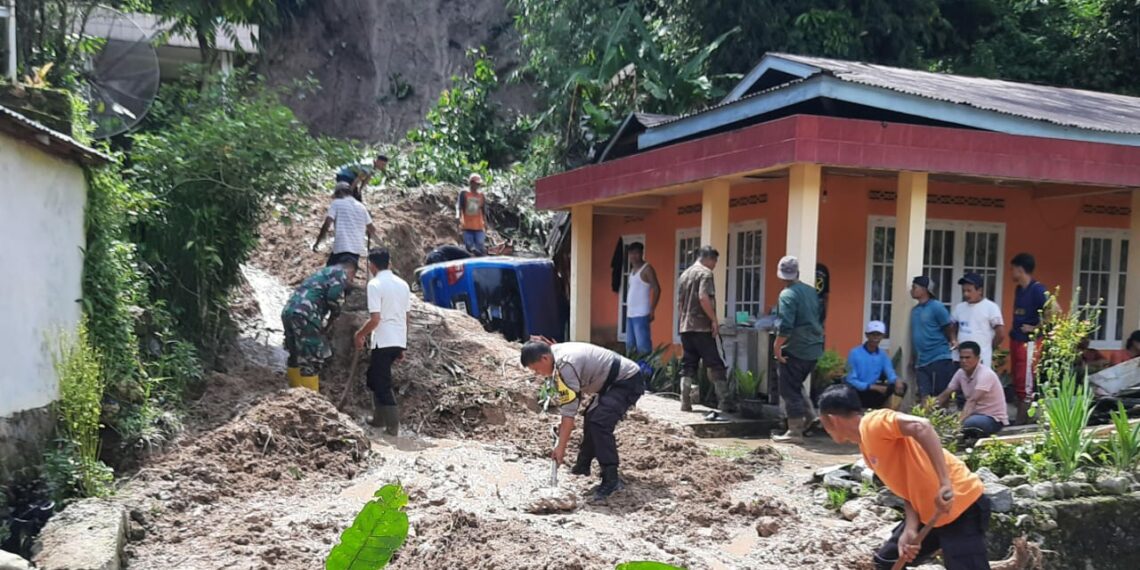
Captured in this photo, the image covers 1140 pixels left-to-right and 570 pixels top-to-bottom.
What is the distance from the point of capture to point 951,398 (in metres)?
8.01

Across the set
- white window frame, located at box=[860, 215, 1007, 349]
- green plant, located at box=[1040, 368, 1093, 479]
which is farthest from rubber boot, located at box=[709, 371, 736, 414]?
green plant, located at box=[1040, 368, 1093, 479]

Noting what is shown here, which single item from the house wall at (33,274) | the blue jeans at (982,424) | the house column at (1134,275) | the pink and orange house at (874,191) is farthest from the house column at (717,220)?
the house wall at (33,274)

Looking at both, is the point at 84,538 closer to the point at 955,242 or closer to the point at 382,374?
the point at 382,374

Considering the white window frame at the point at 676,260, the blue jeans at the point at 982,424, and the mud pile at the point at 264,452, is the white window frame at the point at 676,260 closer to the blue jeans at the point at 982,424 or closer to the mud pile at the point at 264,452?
the blue jeans at the point at 982,424

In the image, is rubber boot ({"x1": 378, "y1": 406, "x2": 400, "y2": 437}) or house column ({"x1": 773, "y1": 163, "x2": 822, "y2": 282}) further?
house column ({"x1": 773, "y1": 163, "x2": 822, "y2": 282})

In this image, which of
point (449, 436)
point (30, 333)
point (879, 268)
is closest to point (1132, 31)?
point (879, 268)

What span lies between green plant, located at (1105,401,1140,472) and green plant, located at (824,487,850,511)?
1.88 meters

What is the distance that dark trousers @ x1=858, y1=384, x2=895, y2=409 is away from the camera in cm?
890

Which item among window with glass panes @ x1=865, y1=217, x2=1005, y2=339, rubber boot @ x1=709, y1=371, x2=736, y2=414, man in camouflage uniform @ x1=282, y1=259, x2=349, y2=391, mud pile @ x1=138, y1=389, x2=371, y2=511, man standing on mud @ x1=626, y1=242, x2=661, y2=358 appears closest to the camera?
mud pile @ x1=138, y1=389, x2=371, y2=511

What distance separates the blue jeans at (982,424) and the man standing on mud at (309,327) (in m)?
5.61

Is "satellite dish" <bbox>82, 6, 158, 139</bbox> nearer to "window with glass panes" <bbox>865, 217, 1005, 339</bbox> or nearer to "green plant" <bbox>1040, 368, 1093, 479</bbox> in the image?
"window with glass panes" <bbox>865, 217, 1005, 339</bbox>

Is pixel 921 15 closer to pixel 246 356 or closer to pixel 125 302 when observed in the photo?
pixel 246 356

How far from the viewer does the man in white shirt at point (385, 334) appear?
8.29 metres

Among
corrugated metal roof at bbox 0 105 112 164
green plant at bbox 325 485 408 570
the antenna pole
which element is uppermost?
the antenna pole
